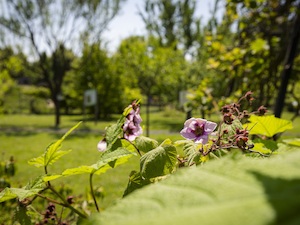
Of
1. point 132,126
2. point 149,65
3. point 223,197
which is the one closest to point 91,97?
point 149,65

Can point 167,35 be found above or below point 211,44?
above

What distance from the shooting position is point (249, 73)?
122 inches

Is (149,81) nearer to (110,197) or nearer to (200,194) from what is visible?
(110,197)

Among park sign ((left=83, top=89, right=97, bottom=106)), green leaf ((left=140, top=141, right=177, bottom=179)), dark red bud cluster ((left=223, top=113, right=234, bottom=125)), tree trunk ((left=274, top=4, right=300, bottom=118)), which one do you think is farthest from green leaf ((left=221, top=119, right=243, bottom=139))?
park sign ((left=83, top=89, right=97, bottom=106))

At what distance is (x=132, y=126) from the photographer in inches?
32.4

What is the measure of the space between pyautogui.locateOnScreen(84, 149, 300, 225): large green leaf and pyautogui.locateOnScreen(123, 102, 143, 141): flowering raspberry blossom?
538mm

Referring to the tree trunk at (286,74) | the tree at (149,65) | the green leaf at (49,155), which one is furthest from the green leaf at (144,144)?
the tree at (149,65)

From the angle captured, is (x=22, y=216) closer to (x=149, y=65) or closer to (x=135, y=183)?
(x=135, y=183)

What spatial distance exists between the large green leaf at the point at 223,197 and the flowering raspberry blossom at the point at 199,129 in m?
0.46

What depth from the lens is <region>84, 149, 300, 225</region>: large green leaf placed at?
21cm

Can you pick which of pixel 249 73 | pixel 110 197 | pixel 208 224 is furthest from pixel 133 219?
pixel 110 197

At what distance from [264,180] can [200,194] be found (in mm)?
50

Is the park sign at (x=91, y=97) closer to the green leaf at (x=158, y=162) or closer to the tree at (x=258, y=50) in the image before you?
the tree at (x=258, y=50)

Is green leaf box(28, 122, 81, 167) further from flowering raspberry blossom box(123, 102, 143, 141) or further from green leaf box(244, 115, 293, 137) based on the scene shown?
green leaf box(244, 115, 293, 137)
